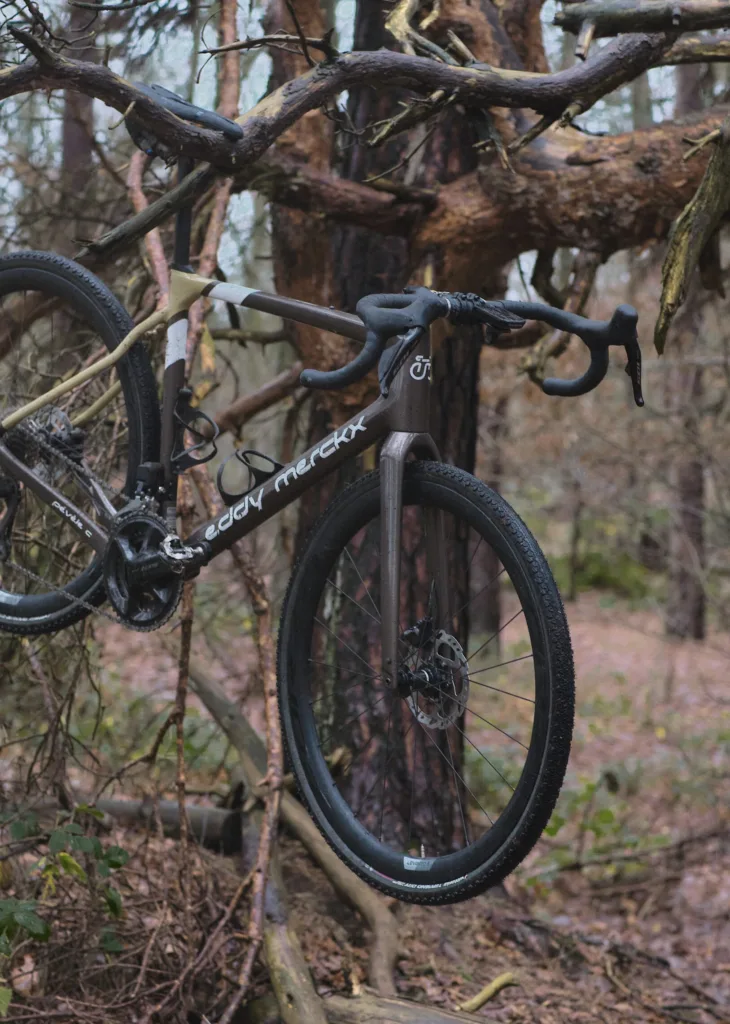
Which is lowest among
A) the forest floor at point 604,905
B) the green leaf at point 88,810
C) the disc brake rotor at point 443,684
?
the forest floor at point 604,905

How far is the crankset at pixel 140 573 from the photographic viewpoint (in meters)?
2.85

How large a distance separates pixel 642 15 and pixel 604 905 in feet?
16.1

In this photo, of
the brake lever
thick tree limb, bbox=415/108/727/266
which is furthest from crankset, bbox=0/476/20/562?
the brake lever

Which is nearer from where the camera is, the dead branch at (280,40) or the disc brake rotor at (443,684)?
the disc brake rotor at (443,684)

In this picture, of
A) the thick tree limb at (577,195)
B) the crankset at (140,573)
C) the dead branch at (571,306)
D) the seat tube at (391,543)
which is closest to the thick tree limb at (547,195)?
the thick tree limb at (577,195)

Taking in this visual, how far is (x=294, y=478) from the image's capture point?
2705mm

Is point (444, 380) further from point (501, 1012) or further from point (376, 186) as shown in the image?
point (501, 1012)

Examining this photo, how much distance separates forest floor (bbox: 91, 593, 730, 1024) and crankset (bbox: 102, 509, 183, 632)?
4.73 ft

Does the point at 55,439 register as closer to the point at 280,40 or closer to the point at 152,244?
the point at 152,244

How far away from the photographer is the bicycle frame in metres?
2.42

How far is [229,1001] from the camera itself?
331 cm

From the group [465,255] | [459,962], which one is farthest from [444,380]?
[459,962]

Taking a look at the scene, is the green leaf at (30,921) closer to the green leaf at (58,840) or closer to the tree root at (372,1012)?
the green leaf at (58,840)

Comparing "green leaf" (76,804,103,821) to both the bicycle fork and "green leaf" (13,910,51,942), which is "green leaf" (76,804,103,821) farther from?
the bicycle fork
